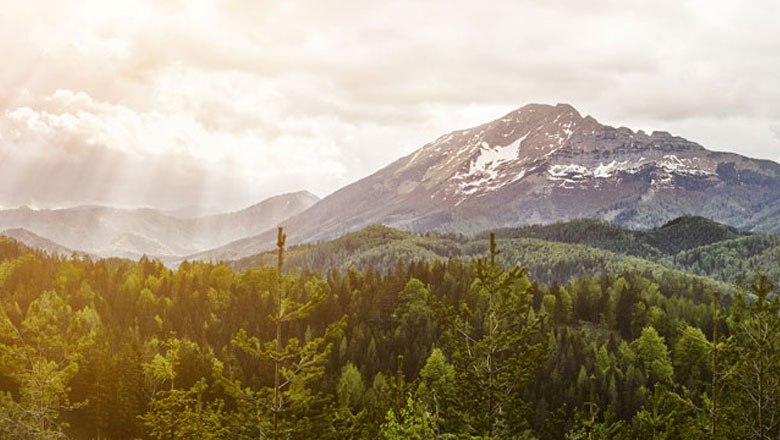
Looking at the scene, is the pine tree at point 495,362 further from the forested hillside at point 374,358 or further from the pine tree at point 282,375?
the pine tree at point 282,375

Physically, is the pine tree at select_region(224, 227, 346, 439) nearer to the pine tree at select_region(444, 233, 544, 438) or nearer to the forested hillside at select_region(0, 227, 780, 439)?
the forested hillside at select_region(0, 227, 780, 439)

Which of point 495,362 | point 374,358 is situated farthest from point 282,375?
point 374,358

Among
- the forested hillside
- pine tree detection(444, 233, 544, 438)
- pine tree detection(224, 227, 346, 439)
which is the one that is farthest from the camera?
the forested hillside

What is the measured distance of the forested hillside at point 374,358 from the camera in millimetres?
27500

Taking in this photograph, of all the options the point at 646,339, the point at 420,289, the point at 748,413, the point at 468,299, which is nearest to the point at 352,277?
the point at 420,289

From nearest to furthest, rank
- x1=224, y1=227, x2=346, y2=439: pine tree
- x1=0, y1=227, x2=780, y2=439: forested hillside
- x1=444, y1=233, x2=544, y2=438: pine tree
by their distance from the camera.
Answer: x1=224, y1=227, x2=346, y2=439: pine tree
x1=444, y1=233, x2=544, y2=438: pine tree
x1=0, y1=227, x2=780, y2=439: forested hillside

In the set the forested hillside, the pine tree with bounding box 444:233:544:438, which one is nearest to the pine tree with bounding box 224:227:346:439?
the forested hillside

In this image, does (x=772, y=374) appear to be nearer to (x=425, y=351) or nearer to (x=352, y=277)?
(x=425, y=351)

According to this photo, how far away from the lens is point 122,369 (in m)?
97.6

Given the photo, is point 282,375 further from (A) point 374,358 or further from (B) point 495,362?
(A) point 374,358

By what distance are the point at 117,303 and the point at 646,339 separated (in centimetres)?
14048

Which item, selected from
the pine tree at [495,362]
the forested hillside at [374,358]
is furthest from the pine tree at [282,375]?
the pine tree at [495,362]

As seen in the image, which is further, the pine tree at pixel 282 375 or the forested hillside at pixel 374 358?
the forested hillside at pixel 374 358

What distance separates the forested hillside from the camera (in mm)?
27500
